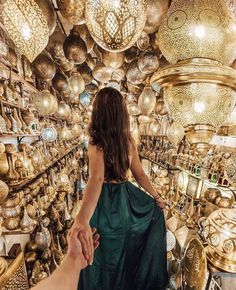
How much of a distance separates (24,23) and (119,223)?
39.1 inches

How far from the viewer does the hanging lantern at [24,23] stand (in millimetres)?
708

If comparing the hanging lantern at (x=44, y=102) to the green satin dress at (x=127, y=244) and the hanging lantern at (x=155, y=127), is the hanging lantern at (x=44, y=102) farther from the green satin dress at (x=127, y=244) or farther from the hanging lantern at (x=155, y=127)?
the hanging lantern at (x=155, y=127)

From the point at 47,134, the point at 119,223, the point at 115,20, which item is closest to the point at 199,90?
the point at 115,20

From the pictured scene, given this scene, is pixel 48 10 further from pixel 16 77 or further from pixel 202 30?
pixel 16 77

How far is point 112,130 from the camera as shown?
1294mm

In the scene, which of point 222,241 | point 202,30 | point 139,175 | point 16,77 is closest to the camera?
point 202,30

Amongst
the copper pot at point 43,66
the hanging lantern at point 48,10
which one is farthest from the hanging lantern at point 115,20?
the copper pot at point 43,66

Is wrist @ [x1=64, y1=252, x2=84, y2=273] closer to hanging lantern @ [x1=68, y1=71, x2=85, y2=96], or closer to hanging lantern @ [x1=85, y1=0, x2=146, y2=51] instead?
hanging lantern @ [x1=85, y1=0, x2=146, y2=51]

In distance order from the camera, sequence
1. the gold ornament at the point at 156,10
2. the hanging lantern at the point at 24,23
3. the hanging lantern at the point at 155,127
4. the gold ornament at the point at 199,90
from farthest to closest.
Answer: the hanging lantern at the point at 155,127, the gold ornament at the point at 156,10, the hanging lantern at the point at 24,23, the gold ornament at the point at 199,90

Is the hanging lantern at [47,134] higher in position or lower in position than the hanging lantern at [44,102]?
lower

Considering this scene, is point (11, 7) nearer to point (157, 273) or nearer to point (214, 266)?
point (214, 266)

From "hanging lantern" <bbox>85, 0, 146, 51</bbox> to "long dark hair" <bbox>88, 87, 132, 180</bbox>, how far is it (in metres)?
0.63

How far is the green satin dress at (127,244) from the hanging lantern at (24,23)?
81 centimetres

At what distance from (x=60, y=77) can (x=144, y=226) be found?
150 centimetres
